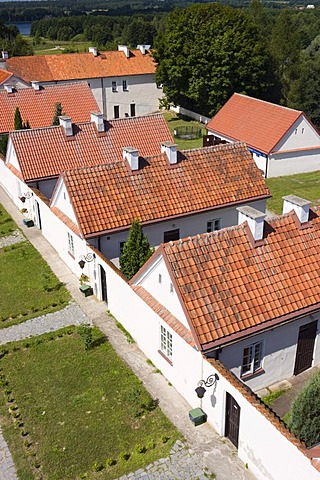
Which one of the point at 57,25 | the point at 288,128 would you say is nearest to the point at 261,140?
the point at 288,128

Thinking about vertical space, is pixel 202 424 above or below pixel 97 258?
below

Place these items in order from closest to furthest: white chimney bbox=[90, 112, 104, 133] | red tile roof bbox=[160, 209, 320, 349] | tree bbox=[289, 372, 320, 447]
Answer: tree bbox=[289, 372, 320, 447], red tile roof bbox=[160, 209, 320, 349], white chimney bbox=[90, 112, 104, 133]

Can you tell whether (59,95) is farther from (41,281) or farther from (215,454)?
(215,454)

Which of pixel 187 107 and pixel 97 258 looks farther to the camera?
pixel 187 107

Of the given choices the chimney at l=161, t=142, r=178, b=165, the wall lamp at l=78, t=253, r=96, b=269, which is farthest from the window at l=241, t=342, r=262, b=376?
the chimney at l=161, t=142, r=178, b=165

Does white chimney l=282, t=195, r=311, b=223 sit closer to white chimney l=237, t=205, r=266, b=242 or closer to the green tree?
white chimney l=237, t=205, r=266, b=242

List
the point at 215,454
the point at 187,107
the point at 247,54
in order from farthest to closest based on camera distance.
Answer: the point at 187,107
the point at 247,54
the point at 215,454

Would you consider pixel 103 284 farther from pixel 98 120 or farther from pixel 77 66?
pixel 77 66

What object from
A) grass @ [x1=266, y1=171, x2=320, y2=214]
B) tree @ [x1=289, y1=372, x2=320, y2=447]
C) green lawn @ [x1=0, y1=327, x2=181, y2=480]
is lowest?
grass @ [x1=266, y1=171, x2=320, y2=214]
